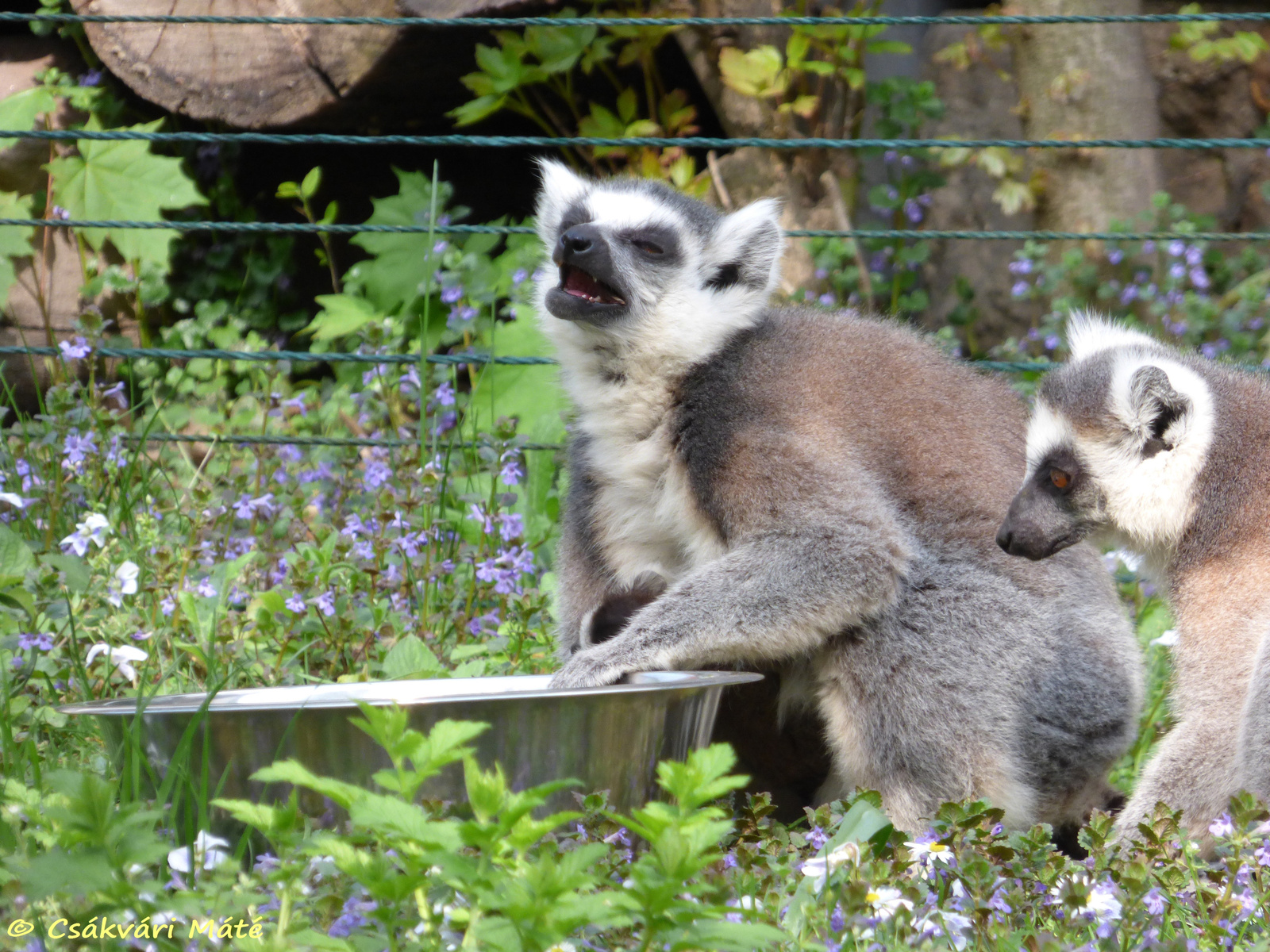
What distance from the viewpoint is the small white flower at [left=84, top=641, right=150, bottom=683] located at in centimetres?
279

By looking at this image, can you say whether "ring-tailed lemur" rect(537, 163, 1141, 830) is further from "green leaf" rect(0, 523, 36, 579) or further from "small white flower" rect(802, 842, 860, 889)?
"green leaf" rect(0, 523, 36, 579)

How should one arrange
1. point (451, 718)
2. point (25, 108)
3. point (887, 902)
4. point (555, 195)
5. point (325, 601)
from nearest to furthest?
point (887, 902) < point (451, 718) < point (325, 601) < point (555, 195) < point (25, 108)

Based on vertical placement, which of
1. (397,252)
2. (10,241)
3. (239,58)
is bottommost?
(10,241)

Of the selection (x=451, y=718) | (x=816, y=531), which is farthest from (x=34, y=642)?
(x=816, y=531)

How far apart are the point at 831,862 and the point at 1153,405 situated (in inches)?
60.0

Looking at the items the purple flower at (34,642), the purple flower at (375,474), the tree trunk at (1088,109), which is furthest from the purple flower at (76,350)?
the tree trunk at (1088,109)

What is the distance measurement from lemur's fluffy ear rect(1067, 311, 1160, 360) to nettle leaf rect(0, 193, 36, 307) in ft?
16.2

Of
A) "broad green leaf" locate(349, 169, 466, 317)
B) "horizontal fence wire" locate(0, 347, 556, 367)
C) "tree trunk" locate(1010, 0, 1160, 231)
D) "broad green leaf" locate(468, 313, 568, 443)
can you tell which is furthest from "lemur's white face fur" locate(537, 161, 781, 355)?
"tree trunk" locate(1010, 0, 1160, 231)

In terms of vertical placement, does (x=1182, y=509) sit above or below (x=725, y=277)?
below

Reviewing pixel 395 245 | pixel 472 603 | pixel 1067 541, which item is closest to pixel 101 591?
pixel 472 603

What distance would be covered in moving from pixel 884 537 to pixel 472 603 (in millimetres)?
1532

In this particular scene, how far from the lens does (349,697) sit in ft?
6.93

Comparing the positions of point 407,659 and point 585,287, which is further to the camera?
point 585,287

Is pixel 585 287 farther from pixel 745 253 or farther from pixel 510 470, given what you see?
pixel 510 470
